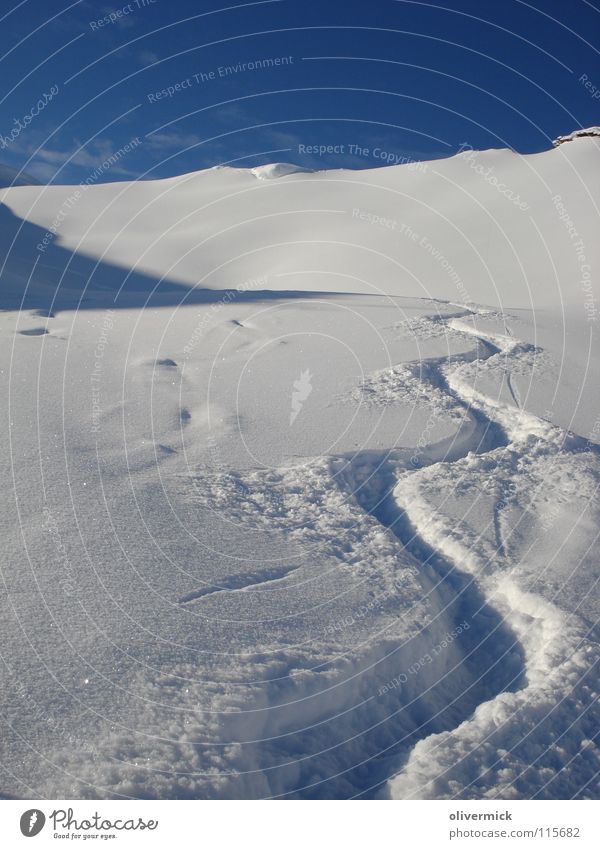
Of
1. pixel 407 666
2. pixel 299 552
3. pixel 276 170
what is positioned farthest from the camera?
pixel 276 170

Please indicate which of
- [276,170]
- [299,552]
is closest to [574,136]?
[299,552]

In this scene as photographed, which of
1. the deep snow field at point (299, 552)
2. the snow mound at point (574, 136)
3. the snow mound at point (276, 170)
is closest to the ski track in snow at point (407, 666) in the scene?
the deep snow field at point (299, 552)

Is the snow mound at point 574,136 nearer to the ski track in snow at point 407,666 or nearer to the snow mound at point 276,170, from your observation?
the ski track in snow at point 407,666

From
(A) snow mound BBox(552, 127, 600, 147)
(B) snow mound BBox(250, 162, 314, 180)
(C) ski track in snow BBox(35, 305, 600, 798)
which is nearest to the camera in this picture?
(C) ski track in snow BBox(35, 305, 600, 798)

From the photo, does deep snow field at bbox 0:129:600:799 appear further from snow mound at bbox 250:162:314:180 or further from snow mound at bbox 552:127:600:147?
snow mound at bbox 250:162:314:180

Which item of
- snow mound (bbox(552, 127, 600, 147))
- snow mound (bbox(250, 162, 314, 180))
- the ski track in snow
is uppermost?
snow mound (bbox(250, 162, 314, 180))

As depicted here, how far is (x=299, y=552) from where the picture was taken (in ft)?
11.5

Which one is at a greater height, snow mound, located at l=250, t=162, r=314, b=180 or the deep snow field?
snow mound, located at l=250, t=162, r=314, b=180

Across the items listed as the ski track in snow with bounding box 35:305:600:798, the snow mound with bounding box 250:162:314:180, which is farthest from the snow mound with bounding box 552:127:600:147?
the snow mound with bounding box 250:162:314:180

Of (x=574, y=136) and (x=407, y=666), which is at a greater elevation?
(x=574, y=136)

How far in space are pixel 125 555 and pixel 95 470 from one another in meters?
0.95

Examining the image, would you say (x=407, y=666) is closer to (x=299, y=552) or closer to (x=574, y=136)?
(x=299, y=552)

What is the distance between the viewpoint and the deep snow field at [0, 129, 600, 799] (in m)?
2.46

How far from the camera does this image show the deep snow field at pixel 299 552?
8.07 feet
